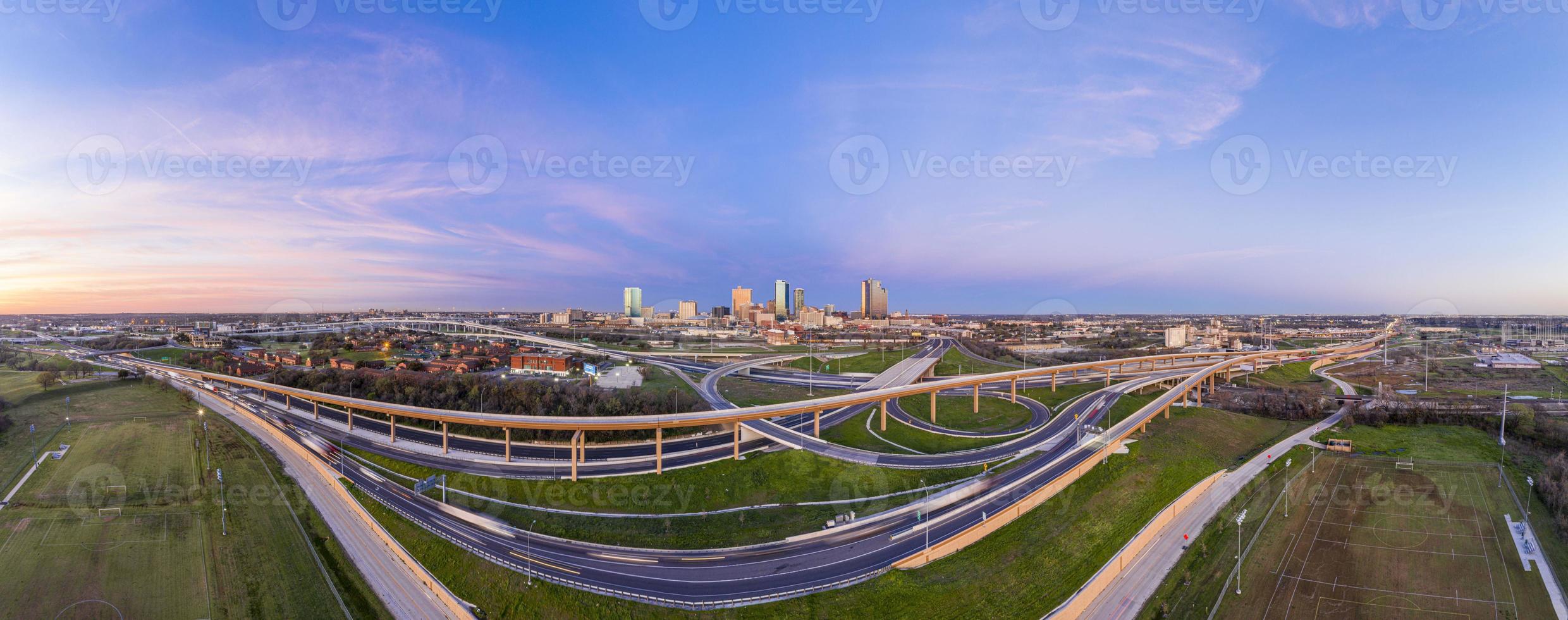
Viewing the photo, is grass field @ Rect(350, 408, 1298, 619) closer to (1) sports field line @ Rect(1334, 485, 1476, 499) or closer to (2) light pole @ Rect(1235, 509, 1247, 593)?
(2) light pole @ Rect(1235, 509, 1247, 593)

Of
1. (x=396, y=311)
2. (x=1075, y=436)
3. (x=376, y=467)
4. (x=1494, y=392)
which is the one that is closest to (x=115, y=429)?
(x=376, y=467)

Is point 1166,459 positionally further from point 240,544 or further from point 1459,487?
point 240,544

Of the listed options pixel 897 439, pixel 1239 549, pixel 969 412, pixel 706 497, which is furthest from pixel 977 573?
pixel 969 412

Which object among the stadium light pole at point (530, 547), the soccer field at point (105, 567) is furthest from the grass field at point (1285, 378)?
the soccer field at point (105, 567)

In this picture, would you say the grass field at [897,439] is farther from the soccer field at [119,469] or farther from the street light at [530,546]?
the soccer field at [119,469]

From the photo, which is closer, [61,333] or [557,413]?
[557,413]

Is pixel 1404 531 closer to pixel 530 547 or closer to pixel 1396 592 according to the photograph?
pixel 1396 592

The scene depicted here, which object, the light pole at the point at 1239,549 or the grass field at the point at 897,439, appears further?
the grass field at the point at 897,439
